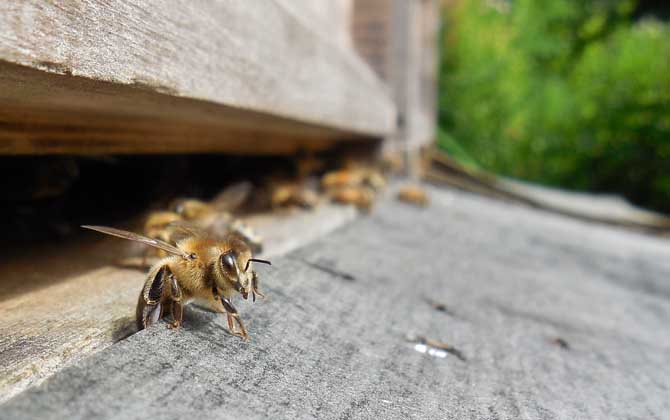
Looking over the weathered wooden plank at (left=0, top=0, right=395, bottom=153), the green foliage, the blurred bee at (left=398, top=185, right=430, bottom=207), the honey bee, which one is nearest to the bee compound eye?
the honey bee

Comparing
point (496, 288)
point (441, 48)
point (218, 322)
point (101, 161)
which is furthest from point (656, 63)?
point (218, 322)

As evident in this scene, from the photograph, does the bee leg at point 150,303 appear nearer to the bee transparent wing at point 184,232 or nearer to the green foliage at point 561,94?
the bee transparent wing at point 184,232

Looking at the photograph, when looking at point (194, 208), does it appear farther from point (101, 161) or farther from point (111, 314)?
point (101, 161)

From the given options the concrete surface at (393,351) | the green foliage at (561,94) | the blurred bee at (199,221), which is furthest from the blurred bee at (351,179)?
the green foliage at (561,94)

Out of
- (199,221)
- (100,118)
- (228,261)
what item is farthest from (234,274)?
(199,221)

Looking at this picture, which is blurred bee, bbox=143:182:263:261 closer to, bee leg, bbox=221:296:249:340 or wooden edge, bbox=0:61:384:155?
wooden edge, bbox=0:61:384:155
